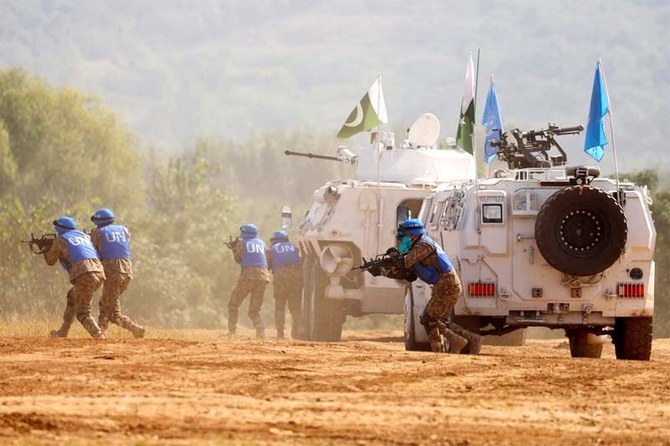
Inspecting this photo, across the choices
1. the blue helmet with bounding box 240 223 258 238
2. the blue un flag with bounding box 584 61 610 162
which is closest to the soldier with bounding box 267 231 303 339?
the blue helmet with bounding box 240 223 258 238

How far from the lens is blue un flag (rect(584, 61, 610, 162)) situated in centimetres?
2514

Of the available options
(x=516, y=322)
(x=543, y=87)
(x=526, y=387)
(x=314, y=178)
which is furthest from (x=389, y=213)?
(x=543, y=87)

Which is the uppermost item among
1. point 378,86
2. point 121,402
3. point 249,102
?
point 249,102

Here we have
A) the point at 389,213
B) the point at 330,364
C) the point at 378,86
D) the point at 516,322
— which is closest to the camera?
the point at 330,364

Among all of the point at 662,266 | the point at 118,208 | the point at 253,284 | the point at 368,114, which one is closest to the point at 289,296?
the point at 253,284

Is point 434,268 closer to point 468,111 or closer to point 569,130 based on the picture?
point 569,130

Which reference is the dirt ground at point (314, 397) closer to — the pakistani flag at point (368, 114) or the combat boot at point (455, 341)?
the combat boot at point (455, 341)

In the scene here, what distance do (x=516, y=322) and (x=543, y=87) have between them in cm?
16898

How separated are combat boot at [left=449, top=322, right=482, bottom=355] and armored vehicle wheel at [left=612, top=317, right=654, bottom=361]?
1.69 m

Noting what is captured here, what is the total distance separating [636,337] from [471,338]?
1.90 meters

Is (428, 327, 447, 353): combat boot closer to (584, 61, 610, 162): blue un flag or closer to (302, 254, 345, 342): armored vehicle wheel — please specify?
(584, 61, 610, 162): blue un flag

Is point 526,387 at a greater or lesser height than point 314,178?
lesser

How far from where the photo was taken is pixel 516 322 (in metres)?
19.7

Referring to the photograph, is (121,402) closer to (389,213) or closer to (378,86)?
(389,213)
